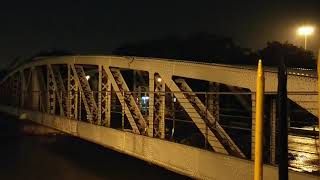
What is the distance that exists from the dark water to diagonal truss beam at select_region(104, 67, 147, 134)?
1189 mm

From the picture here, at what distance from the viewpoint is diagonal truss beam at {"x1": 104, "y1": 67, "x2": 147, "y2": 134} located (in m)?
16.5

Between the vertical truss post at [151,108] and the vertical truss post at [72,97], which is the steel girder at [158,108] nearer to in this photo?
the vertical truss post at [151,108]

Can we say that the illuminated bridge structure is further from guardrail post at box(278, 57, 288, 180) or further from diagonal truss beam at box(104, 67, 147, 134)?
guardrail post at box(278, 57, 288, 180)

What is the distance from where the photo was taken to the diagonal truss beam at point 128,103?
1645cm

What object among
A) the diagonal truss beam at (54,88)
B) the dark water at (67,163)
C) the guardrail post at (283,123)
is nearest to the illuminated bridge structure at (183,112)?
the dark water at (67,163)

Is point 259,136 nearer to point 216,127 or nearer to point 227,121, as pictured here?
point 216,127

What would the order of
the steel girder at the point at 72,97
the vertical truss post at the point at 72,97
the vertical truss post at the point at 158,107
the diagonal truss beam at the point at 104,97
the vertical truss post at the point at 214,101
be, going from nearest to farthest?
the vertical truss post at the point at 214,101
the vertical truss post at the point at 158,107
the diagonal truss beam at the point at 104,97
the steel girder at the point at 72,97
the vertical truss post at the point at 72,97

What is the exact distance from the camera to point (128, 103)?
57.9ft

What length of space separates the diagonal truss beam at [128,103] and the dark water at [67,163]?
1.19 metres

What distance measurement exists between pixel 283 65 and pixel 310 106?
5.70 metres

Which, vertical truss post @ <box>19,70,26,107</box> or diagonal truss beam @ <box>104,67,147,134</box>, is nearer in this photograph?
diagonal truss beam @ <box>104,67,147,134</box>

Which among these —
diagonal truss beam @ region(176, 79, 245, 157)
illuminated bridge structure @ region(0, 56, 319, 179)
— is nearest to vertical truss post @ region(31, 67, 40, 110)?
illuminated bridge structure @ region(0, 56, 319, 179)

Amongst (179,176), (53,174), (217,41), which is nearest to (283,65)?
(179,176)

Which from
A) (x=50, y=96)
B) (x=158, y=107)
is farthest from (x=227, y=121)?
(x=50, y=96)
